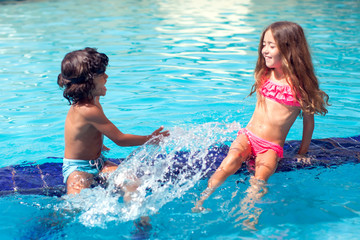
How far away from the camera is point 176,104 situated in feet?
21.3

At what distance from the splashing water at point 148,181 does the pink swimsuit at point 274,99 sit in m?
0.42

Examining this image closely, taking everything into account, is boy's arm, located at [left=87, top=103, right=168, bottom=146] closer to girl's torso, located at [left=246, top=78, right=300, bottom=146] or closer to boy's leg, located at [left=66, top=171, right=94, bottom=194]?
boy's leg, located at [left=66, top=171, right=94, bottom=194]

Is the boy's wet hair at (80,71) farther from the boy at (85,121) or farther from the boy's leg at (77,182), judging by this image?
the boy's leg at (77,182)

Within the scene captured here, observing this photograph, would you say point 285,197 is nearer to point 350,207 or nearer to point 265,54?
point 350,207

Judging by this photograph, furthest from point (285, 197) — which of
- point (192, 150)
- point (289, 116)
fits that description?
point (192, 150)

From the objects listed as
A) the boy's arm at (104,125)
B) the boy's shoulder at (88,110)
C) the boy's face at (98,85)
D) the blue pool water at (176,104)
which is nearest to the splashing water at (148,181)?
the blue pool water at (176,104)

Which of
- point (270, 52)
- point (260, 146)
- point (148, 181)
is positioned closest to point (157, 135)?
point (148, 181)

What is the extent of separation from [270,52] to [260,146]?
0.88 m

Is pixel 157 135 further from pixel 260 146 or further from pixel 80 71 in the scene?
pixel 260 146

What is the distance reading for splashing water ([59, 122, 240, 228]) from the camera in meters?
3.47

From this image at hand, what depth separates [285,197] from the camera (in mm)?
3799

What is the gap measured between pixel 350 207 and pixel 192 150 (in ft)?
5.07

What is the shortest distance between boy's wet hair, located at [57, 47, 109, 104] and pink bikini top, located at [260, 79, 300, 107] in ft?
5.21

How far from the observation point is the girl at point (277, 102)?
3863 mm
